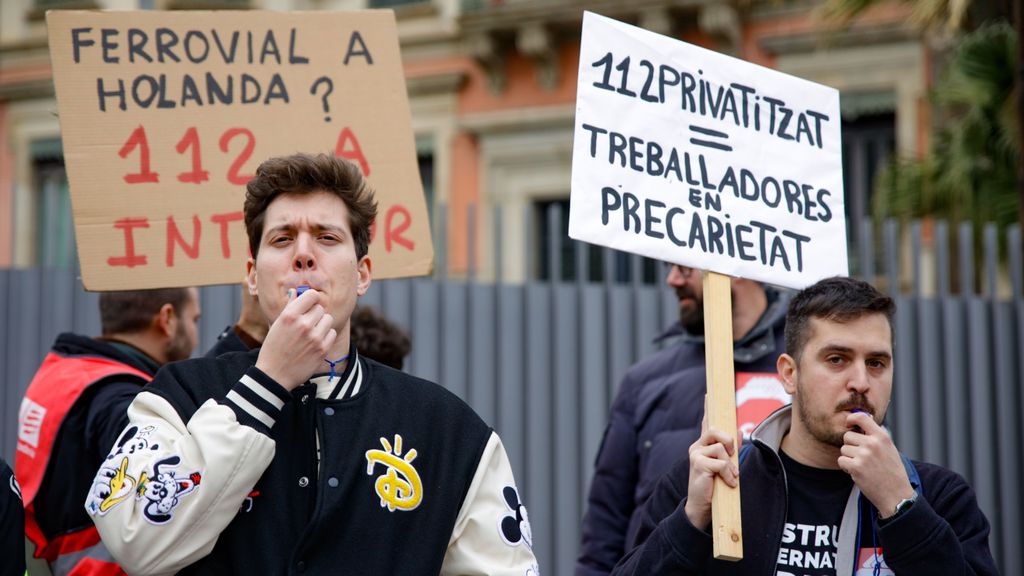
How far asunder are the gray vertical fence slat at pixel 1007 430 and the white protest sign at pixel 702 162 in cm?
457

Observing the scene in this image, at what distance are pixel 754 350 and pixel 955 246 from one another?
6.30m

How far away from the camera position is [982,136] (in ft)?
31.0

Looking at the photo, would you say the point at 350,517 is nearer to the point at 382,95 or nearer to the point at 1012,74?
the point at 382,95

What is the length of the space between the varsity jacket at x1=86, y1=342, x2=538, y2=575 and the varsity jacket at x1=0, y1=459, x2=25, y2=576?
0.30 meters

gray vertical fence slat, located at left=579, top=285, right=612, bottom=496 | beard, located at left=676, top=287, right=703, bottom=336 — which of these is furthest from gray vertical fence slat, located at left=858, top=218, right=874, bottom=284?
beard, located at left=676, top=287, right=703, bottom=336

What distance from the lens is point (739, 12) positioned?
522 inches

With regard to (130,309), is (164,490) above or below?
below

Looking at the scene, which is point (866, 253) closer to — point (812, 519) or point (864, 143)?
point (812, 519)

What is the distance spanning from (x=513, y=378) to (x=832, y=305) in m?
4.27

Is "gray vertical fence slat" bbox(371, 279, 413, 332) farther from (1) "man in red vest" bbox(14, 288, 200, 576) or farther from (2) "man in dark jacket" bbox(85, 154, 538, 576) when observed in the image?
(2) "man in dark jacket" bbox(85, 154, 538, 576)

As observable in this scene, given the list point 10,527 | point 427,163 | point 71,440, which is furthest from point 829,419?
point 427,163

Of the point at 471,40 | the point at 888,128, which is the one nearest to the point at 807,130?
the point at 888,128

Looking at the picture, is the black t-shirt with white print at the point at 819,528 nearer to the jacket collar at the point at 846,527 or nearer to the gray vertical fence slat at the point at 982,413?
the jacket collar at the point at 846,527

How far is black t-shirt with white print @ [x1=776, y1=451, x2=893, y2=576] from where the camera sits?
9.51ft
